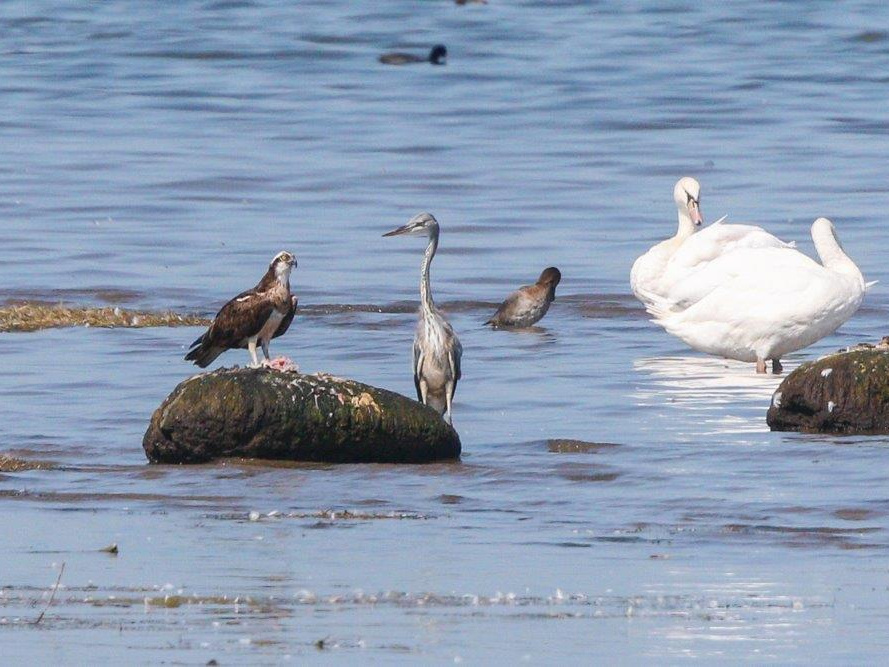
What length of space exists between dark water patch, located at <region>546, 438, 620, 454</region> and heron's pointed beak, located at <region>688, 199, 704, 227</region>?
759 centimetres

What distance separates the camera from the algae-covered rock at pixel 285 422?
12117 millimetres

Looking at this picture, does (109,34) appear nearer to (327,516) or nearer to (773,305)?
(773,305)

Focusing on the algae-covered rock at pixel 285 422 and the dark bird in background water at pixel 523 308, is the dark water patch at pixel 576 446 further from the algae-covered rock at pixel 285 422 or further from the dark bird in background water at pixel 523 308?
the dark bird in background water at pixel 523 308

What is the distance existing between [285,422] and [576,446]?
180 cm

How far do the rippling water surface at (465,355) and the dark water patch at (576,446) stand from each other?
29 mm

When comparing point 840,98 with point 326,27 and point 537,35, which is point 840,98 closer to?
point 537,35

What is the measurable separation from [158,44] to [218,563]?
4077cm

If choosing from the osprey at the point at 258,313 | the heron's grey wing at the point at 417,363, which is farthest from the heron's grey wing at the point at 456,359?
the osprey at the point at 258,313

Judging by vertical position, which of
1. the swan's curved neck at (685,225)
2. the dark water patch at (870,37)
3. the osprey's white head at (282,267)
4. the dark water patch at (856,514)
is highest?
the osprey's white head at (282,267)

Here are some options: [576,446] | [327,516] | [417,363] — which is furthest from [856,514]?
[417,363]

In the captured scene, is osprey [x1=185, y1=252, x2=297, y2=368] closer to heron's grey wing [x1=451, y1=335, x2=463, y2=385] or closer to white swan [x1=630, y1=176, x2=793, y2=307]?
heron's grey wing [x1=451, y1=335, x2=463, y2=385]

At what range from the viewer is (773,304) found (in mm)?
16016

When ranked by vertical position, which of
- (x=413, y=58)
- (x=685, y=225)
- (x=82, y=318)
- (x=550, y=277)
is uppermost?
(x=685, y=225)

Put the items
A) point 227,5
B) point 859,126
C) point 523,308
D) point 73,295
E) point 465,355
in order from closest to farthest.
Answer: point 465,355 → point 523,308 → point 73,295 → point 859,126 → point 227,5
